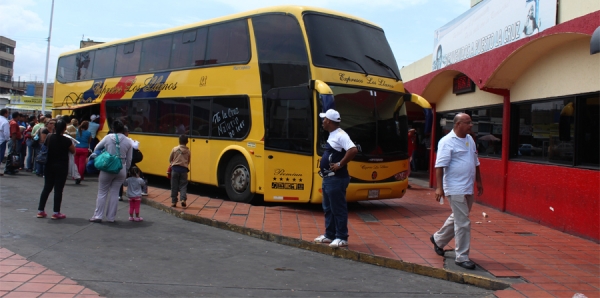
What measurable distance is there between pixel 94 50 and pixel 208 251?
12089 mm

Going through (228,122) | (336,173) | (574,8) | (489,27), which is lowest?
(336,173)

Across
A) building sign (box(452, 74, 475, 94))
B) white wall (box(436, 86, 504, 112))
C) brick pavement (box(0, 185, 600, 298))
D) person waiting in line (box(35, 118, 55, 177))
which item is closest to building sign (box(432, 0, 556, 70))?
building sign (box(452, 74, 475, 94))

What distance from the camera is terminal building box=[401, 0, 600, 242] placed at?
28.3 ft

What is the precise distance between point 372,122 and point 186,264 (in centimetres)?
505

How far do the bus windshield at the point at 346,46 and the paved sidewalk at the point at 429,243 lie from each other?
9.28ft

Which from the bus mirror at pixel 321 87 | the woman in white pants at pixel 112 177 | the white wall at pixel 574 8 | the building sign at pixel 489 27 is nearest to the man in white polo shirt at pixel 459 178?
the bus mirror at pixel 321 87

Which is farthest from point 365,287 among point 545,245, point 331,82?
point 331,82

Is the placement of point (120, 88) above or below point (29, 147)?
above

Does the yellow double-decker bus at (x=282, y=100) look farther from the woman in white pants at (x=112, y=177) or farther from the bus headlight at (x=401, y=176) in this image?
the woman in white pants at (x=112, y=177)

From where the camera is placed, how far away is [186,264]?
6465 mm

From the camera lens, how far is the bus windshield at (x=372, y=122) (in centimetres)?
1005

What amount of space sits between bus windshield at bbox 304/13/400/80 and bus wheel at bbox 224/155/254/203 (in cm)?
282

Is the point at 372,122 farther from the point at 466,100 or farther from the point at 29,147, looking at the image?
the point at 29,147

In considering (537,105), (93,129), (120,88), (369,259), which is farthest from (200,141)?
(537,105)
